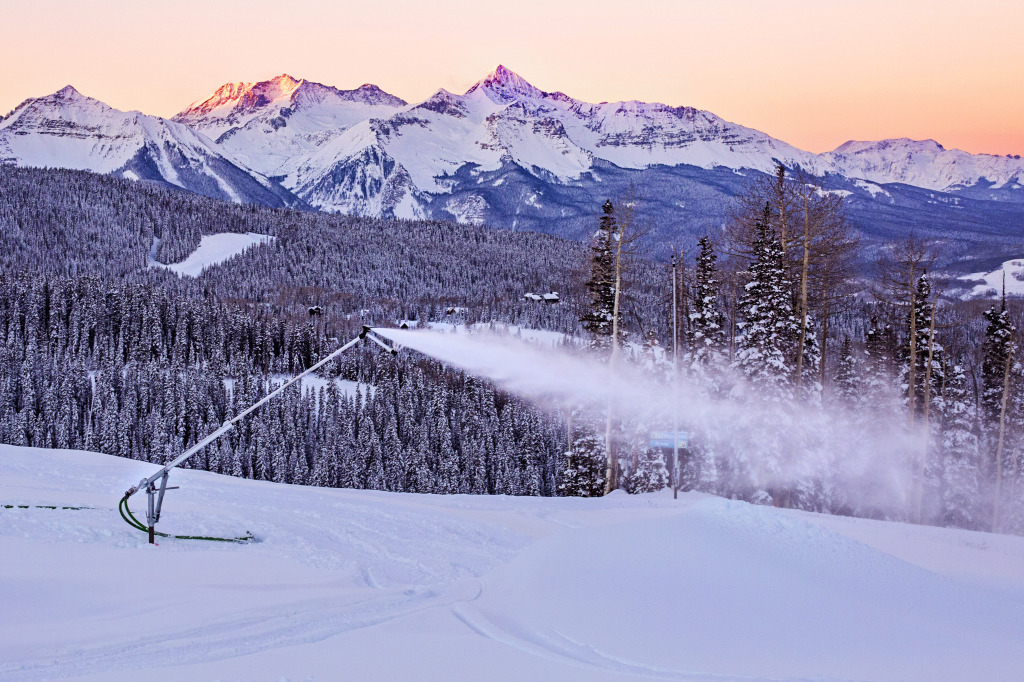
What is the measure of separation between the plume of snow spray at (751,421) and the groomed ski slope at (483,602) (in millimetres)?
9011

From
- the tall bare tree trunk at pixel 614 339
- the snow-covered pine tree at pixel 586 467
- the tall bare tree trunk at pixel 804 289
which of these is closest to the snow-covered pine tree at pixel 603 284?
the tall bare tree trunk at pixel 614 339

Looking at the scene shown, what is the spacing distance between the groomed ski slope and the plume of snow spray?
29.6 ft

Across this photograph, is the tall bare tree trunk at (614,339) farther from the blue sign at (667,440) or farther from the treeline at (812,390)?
the blue sign at (667,440)

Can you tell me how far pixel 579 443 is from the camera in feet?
99.9

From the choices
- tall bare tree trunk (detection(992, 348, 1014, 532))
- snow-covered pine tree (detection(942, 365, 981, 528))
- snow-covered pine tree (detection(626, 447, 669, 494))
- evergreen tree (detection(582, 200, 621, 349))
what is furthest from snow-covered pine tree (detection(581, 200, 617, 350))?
snow-covered pine tree (detection(942, 365, 981, 528))

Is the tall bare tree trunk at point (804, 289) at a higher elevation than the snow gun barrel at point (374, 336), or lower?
higher

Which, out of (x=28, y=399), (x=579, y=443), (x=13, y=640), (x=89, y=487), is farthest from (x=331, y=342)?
(x=13, y=640)

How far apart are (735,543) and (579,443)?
18439mm

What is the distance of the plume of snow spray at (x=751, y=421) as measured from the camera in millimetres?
24734

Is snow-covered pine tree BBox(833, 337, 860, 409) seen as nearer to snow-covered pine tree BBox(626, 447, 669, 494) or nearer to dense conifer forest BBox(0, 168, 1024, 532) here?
dense conifer forest BBox(0, 168, 1024, 532)

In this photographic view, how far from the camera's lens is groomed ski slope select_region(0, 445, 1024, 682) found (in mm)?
8203

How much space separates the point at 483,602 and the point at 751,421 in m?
21.1

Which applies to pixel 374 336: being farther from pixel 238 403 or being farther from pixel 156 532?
pixel 238 403

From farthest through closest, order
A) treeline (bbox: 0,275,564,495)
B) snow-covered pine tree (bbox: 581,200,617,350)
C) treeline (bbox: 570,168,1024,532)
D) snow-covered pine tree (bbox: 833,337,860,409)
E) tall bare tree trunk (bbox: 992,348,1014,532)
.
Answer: treeline (bbox: 0,275,564,495) < snow-covered pine tree (bbox: 833,337,860,409) < tall bare tree trunk (bbox: 992,348,1014,532) < treeline (bbox: 570,168,1024,532) < snow-covered pine tree (bbox: 581,200,617,350)
